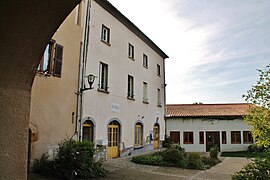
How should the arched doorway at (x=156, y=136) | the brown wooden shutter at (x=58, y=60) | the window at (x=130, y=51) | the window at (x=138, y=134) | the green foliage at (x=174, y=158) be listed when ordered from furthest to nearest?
the arched doorway at (x=156, y=136)
the window at (x=138, y=134)
the window at (x=130, y=51)
the green foliage at (x=174, y=158)
the brown wooden shutter at (x=58, y=60)

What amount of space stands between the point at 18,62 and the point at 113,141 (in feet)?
40.2

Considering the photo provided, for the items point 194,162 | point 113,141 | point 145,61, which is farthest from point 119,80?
point 194,162

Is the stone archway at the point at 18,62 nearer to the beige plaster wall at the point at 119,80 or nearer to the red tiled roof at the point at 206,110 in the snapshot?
the beige plaster wall at the point at 119,80

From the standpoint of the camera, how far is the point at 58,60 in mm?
9562

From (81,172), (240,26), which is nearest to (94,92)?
(81,172)

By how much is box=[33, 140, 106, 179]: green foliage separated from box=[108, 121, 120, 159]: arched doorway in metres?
4.57

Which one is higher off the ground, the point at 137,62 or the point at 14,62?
the point at 137,62

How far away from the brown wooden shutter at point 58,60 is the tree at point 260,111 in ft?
21.4

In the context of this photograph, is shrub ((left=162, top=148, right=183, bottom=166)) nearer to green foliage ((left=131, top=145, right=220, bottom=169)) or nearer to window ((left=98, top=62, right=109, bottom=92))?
green foliage ((left=131, top=145, right=220, bottom=169))

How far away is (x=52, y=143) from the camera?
9.10 metres

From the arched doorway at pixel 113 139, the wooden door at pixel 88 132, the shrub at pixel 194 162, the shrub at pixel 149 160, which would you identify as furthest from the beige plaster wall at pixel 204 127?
the wooden door at pixel 88 132

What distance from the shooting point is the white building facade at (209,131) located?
23.7 metres

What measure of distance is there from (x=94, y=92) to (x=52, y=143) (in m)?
3.51

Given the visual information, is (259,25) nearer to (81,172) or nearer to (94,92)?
(81,172)
